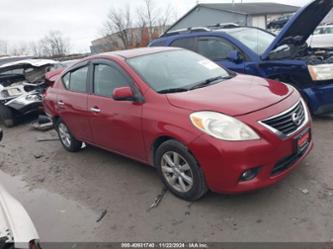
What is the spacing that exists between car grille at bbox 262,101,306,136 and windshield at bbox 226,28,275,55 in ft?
9.07

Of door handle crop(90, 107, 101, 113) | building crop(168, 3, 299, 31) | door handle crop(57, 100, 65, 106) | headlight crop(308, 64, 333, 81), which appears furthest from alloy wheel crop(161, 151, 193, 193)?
building crop(168, 3, 299, 31)

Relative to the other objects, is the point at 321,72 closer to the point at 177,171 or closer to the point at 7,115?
the point at 177,171

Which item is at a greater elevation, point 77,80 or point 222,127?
point 77,80

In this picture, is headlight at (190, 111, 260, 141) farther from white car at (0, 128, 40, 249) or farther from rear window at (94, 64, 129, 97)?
white car at (0, 128, 40, 249)

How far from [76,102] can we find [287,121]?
9.83 ft

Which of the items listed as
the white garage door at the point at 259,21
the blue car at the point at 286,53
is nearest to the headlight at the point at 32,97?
the blue car at the point at 286,53

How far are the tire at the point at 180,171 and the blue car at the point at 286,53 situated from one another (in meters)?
2.84

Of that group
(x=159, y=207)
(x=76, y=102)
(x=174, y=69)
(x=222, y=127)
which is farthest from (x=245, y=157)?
(x=76, y=102)

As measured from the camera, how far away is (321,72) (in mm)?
5273

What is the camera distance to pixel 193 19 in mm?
40094

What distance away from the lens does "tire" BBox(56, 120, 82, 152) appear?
18.8ft

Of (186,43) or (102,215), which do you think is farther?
(186,43)

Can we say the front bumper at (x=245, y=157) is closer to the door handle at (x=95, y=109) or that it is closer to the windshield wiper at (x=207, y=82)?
the windshield wiper at (x=207, y=82)

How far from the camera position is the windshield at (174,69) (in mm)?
4035
